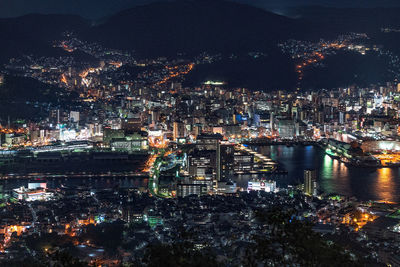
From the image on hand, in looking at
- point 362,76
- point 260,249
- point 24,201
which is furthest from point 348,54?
point 260,249

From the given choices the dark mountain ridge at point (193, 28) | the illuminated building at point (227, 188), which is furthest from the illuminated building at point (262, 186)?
the dark mountain ridge at point (193, 28)

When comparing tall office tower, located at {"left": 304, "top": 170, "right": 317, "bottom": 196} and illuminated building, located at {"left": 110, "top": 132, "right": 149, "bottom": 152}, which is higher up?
illuminated building, located at {"left": 110, "top": 132, "right": 149, "bottom": 152}

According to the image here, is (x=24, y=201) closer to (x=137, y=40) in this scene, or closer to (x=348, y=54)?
(x=348, y=54)

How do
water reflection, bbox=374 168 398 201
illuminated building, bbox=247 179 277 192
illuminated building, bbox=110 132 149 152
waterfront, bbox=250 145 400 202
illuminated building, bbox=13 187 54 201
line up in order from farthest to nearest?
illuminated building, bbox=110 132 149 152 < illuminated building, bbox=247 179 277 192 < waterfront, bbox=250 145 400 202 < water reflection, bbox=374 168 398 201 < illuminated building, bbox=13 187 54 201

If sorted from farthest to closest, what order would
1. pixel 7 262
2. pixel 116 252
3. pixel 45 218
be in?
pixel 45 218 → pixel 116 252 → pixel 7 262

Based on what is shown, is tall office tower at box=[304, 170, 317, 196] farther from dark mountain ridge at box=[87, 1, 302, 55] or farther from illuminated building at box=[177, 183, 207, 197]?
dark mountain ridge at box=[87, 1, 302, 55]

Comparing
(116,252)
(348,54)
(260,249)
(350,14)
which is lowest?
(116,252)

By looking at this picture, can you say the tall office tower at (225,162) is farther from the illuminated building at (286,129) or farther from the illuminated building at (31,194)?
the illuminated building at (286,129)

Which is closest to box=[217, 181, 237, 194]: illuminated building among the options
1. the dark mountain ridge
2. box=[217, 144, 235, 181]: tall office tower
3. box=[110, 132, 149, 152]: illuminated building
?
box=[217, 144, 235, 181]: tall office tower
